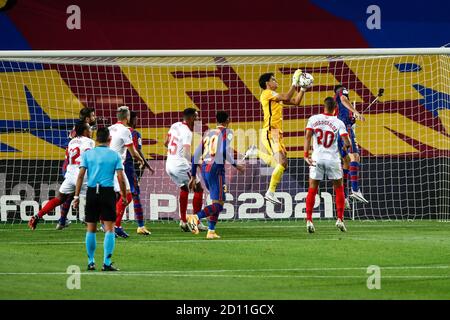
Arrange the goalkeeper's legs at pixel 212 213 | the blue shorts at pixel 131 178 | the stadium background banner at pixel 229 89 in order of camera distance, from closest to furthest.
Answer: the goalkeeper's legs at pixel 212 213 < the blue shorts at pixel 131 178 < the stadium background banner at pixel 229 89

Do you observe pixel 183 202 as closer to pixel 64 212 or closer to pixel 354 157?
pixel 64 212

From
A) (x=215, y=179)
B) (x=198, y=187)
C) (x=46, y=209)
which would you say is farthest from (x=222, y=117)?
(x=46, y=209)

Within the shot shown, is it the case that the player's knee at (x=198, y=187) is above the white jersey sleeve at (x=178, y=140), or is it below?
below

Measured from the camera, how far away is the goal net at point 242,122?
20.4 m

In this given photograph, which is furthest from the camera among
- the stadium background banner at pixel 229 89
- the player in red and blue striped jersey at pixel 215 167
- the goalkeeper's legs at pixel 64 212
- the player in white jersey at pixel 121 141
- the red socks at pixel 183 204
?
the stadium background banner at pixel 229 89

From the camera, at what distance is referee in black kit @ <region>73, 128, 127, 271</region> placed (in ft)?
38.2

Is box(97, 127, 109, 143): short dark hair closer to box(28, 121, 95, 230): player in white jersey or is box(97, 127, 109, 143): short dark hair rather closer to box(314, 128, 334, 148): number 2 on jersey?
box(28, 121, 95, 230): player in white jersey

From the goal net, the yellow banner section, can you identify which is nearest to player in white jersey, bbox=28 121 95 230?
the goal net

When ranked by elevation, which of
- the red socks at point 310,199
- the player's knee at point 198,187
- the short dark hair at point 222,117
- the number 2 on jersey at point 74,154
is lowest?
the red socks at point 310,199

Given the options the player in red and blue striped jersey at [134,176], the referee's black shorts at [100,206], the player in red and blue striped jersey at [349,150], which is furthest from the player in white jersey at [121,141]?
the player in red and blue striped jersey at [349,150]

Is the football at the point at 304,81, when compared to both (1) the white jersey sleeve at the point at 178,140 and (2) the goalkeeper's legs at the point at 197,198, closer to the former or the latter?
(1) the white jersey sleeve at the point at 178,140
